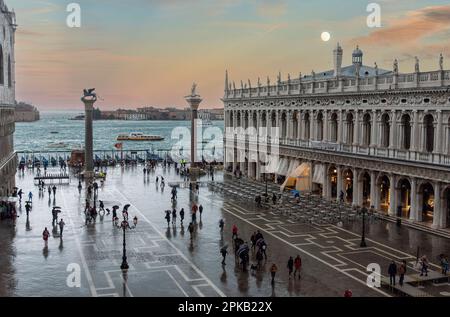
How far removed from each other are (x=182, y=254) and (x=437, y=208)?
18.7 meters

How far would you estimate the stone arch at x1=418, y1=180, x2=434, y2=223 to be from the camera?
136 feet

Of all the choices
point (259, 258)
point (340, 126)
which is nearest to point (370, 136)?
point (340, 126)

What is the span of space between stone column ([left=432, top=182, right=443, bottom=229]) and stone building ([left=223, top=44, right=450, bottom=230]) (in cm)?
7

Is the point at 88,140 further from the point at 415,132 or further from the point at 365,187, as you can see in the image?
the point at 415,132

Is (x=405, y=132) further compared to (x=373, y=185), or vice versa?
(x=373, y=185)

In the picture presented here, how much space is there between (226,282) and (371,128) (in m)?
24.5

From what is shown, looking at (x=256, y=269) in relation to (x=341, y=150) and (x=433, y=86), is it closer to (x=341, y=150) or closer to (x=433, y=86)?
(x=433, y=86)

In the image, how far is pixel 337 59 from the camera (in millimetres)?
56938

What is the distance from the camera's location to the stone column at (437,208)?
39000 mm

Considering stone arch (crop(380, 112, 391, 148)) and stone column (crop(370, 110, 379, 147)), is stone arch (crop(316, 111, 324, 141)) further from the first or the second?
stone arch (crop(380, 112, 391, 148))

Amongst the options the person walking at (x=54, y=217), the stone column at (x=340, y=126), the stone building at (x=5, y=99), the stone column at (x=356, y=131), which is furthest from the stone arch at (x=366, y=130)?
the stone building at (x=5, y=99)

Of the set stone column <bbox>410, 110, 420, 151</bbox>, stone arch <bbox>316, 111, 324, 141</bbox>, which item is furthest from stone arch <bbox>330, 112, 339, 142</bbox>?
stone column <bbox>410, 110, 420, 151</bbox>

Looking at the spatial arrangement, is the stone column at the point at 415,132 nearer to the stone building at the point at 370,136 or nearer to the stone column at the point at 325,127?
the stone building at the point at 370,136
